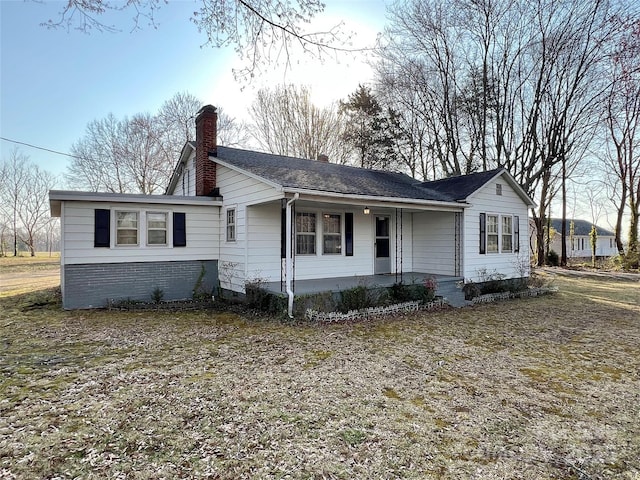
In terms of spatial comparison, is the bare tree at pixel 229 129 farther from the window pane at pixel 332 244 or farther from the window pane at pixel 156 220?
the window pane at pixel 332 244

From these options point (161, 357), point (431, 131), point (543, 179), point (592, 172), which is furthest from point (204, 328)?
point (592, 172)

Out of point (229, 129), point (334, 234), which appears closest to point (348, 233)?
point (334, 234)

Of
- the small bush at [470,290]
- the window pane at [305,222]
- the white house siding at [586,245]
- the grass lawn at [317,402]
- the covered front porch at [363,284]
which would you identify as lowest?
the grass lawn at [317,402]

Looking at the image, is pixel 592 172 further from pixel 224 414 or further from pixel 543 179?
pixel 224 414

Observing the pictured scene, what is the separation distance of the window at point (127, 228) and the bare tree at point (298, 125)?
1552 cm

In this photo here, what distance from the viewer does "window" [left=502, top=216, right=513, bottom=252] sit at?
12.2m

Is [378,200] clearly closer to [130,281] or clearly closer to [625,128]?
[130,281]

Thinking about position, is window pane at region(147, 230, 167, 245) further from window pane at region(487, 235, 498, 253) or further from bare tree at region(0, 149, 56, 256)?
bare tree at region(0, 149, 56, 256)

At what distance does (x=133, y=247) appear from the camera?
30.2ft

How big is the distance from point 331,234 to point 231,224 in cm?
292

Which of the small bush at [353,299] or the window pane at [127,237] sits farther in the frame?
the window pane at [127,237]

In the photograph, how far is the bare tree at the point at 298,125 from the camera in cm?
2328

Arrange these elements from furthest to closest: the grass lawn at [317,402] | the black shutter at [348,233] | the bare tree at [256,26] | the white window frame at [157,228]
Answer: the black shutter at [348,233]
the white window frame at [157,228]
the bare tree at [256,26]
the grass lawn at [317,402]

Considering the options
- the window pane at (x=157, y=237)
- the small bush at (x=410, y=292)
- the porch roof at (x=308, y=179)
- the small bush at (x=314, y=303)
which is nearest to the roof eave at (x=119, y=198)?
the window pane at (x=157, y=237)
